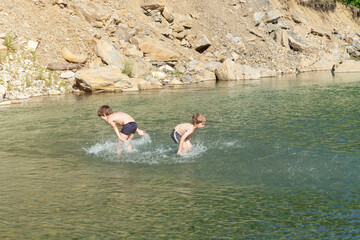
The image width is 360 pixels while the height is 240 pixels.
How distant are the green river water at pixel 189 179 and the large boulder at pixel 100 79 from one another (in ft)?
39.1

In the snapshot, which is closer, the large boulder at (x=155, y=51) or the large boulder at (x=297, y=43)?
the large boulder at (x=155, y=51)

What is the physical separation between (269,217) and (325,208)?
43.7 inches

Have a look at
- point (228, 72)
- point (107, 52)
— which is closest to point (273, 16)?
point (228, 72)

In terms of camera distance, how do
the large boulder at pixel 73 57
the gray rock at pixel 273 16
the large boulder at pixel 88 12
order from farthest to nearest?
the gray rock at pixel 273 16 → the large boulder at pixel 88 12 → the large boulder at pixel 73 57

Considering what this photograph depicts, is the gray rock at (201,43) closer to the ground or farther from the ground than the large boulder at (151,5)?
closer to the ground

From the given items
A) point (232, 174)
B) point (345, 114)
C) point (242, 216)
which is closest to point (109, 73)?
point (345, 114)

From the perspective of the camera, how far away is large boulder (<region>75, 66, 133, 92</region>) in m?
31.0

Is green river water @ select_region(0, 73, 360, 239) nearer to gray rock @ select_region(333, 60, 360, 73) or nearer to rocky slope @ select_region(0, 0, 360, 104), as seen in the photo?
rocky slope @ select_region(0, 0, 360, 104)

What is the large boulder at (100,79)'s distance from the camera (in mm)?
31000

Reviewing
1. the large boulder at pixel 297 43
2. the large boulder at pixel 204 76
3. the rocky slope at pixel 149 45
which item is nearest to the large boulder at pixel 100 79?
the rocky slope at pixel 149 45

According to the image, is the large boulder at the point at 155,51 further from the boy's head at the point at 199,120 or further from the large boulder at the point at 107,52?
the boy's head at the point at 199,120

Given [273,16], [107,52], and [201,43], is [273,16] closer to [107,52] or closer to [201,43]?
[201,43]

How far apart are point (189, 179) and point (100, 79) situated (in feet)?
74.3

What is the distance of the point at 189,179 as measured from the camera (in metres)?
9.72
